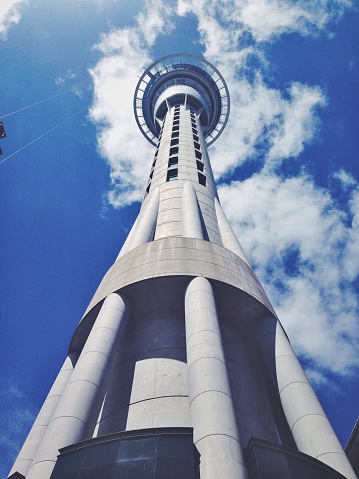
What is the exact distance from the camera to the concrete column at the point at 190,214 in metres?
21.6

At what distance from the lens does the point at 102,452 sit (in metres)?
9.91

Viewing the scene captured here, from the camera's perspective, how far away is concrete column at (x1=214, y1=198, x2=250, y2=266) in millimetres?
22775

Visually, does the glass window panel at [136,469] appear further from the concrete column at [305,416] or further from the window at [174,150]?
the window at [174,150]

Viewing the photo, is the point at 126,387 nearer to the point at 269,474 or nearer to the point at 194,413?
the point at 194,413

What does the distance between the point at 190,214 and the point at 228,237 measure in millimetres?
3195

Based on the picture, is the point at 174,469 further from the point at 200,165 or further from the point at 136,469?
the point at 200,165

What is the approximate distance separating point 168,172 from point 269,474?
27.8m

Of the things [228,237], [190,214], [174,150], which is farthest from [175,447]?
[174,150]

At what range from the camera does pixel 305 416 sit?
40.9ft

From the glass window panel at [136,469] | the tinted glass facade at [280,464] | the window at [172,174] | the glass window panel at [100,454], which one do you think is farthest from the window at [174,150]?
the glass window panel at [136,469]

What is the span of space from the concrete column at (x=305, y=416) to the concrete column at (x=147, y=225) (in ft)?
33.6

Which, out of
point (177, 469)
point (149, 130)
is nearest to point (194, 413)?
point (177, 469)

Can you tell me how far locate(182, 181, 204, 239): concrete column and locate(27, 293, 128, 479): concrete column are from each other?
7.56m

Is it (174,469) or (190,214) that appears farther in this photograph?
(190,214)
